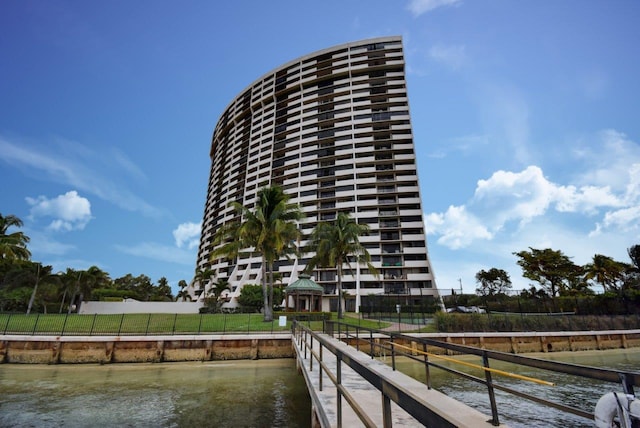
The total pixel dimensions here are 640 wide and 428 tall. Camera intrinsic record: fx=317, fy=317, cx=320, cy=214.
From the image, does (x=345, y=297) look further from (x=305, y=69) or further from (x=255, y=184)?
(x=305, y=69)

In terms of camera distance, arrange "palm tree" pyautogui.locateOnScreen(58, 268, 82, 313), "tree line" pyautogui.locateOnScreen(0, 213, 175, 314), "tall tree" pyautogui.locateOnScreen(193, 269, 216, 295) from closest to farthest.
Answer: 1. "tree line" pyautogui.locateOnScreen(0, 213, 175, 314)
2. "palm tree" pyautogui.locateOnScreen(58, 268, 82, 313)
3. "tall tree" pyautogui.locateOnScreen(193, 269, 216, 295)

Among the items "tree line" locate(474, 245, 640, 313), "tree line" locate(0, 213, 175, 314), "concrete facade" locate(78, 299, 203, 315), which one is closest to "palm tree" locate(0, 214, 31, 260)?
"tree line" locate(0, 213, 175, 314)

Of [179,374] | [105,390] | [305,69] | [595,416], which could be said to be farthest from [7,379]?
[305,69]

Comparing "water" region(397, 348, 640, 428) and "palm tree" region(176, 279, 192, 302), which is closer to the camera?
"water" region(397, 348, 640, 428)

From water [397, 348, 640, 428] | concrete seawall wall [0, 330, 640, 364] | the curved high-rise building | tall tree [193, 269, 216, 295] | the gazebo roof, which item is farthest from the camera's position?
tall tree [193, 269, 216, 295]

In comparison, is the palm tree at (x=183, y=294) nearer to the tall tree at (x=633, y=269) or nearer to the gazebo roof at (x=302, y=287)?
the gazebo roof at (x=302, y=287)

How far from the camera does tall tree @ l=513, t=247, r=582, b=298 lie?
44.2 meters

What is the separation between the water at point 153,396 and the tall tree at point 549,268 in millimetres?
43941

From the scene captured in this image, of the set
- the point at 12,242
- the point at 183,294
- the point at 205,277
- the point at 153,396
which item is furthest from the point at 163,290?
the point at 153,396

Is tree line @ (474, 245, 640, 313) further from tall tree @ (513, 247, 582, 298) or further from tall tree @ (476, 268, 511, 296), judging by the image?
tall tree @ (476, 268, 511, 296)

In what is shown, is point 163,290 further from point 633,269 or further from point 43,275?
point 633,269

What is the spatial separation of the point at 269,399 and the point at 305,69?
246ft

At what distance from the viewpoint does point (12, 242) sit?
35.8m

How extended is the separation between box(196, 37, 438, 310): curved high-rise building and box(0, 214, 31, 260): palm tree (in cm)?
2299
